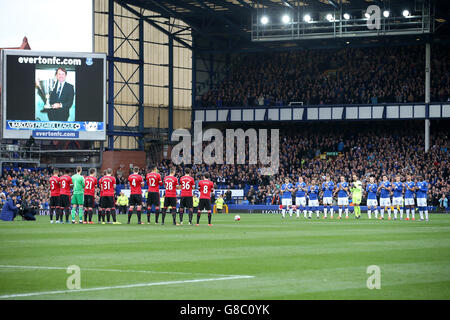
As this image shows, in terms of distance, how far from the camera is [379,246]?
19.8 m

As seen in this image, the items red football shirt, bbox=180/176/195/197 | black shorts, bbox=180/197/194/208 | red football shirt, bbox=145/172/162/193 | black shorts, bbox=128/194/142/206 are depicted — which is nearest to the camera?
red football shirt, bbox=180/176/195/197

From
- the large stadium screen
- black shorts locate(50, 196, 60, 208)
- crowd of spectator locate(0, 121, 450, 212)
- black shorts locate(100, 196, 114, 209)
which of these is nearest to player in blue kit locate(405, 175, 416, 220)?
crowd of spectator locate(0, 121, 450, 212)

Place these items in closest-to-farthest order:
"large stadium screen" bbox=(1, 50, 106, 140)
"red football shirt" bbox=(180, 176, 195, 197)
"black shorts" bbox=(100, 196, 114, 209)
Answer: "red football shirt" bbox=(180, 176, 195, 197)
"black shorts" bbox=(100, 196, 114, 209)
"large stadium screen" bbox=(1, 50, 106, 140)

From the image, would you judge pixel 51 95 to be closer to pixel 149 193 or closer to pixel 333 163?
pixel 333 163

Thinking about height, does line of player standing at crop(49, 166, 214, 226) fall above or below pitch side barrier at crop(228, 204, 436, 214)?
above

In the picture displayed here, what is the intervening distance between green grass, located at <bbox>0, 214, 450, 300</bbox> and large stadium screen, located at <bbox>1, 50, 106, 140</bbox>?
3111 cm

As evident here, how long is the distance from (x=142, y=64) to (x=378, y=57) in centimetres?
2013

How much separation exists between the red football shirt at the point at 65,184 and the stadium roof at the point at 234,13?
26.2 m

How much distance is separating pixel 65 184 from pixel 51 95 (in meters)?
23.9

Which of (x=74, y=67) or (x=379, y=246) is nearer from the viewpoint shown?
(x=379, y=246)

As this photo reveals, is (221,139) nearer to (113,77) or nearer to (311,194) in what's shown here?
(113,77)

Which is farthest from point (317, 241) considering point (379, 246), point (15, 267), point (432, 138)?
point (432, 138)

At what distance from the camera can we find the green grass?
11555mm

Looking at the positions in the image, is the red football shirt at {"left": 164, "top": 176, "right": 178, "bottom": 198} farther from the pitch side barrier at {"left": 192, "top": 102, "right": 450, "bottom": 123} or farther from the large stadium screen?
the pitch side barrier at {"left": 192, "top": 102, "right": 450, "bottom": 123}
